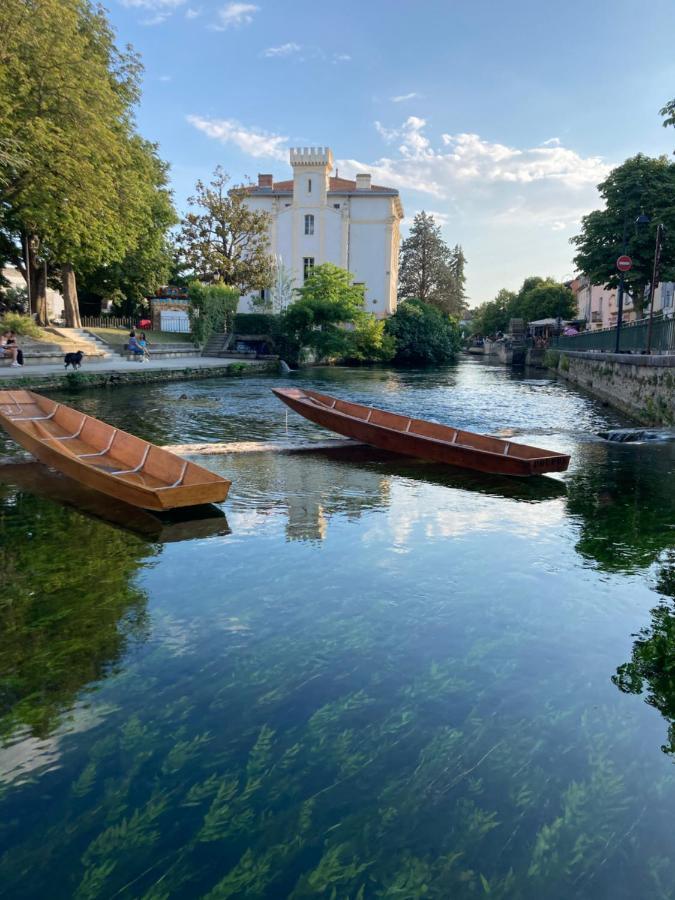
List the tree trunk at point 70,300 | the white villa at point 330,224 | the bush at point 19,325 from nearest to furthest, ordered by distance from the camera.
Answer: the bush at point 19,325 → the tree trunk at point 70,300 → the white villa at point 330,224

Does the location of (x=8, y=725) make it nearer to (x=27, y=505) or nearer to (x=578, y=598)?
(x=578, y=598)

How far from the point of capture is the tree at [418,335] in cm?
5781

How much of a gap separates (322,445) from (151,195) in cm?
3124

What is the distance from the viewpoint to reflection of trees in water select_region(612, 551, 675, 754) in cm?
427

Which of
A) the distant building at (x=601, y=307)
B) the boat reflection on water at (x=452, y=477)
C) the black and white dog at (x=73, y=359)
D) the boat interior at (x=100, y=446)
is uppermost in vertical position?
the distant building at (x=601, y=307)

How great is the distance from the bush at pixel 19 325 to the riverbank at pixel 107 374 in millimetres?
3728

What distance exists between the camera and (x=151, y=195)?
39.0 metres

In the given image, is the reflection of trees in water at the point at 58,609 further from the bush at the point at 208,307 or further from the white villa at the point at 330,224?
the white villa at the point at 330,224

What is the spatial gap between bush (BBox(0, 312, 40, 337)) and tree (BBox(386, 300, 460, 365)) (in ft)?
100

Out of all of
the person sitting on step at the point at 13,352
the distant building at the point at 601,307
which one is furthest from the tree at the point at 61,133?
the distant building at the point at 601,307

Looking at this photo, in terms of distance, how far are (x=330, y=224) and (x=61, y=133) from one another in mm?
33491

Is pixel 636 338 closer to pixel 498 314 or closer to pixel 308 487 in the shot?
pixel 308 487

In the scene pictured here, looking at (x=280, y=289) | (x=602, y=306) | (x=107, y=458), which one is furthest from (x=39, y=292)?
(x=602, y=306)

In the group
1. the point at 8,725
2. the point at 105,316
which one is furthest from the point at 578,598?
the point at 105,316
